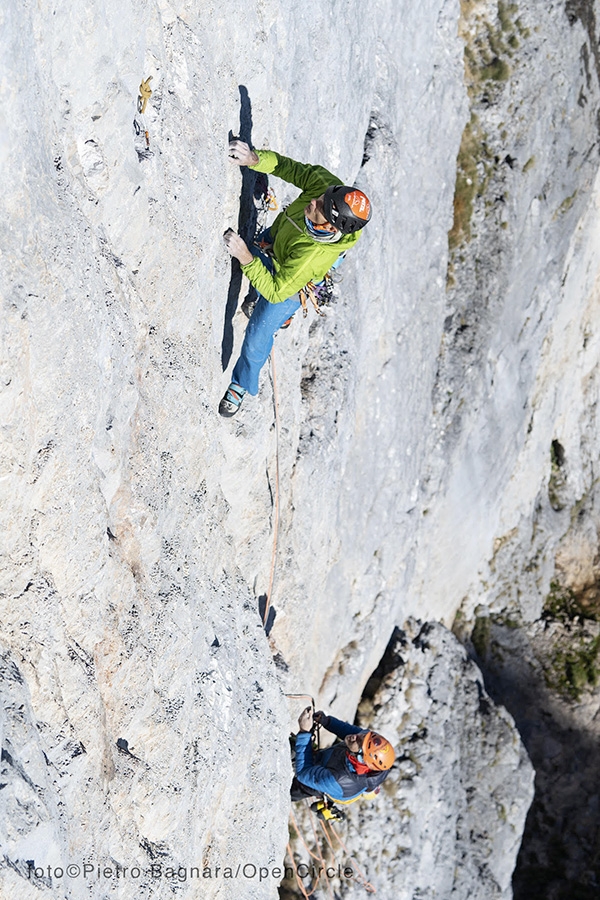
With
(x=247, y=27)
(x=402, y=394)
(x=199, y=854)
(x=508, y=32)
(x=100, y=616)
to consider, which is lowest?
(x=199, y=854)

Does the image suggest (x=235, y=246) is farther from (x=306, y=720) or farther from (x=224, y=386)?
(x=306, y=720)

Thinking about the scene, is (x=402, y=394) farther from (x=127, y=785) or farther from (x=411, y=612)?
(x=127, y=785)

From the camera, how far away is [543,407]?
59.5 feet

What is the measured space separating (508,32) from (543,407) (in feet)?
24.8

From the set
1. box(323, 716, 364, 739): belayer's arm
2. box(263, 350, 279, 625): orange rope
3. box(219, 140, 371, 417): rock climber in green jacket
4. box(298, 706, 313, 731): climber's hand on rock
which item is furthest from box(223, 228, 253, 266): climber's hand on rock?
box(323, 716, 364, 739): belayer's arm

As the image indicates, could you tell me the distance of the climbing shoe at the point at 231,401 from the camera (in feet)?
25.9

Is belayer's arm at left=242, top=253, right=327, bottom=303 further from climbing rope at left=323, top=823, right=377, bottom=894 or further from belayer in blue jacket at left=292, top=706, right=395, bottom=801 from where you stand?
climbing rope at left=323, top=823, right=377, bottom=894

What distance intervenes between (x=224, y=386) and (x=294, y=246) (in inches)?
66.7

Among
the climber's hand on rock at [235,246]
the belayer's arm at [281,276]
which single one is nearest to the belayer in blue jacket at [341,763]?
the belayer's arm at [281,276]

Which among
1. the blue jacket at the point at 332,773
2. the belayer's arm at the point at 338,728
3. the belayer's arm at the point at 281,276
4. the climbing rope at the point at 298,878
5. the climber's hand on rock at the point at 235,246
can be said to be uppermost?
the climber's hand on rock at the point at 235,246

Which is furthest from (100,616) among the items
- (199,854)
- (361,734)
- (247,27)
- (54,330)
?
(361,734)

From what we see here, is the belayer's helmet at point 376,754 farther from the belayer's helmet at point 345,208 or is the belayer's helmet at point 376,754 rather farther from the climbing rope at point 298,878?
the belayer's helmet at point 345,208

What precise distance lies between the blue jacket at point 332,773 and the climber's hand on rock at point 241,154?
23.7 ft

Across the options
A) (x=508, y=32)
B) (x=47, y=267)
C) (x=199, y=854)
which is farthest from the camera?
(x=508, y=32)
